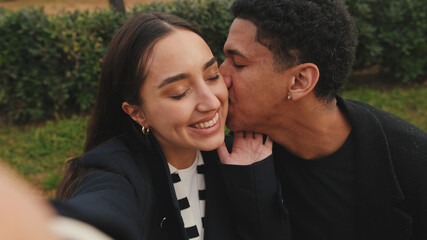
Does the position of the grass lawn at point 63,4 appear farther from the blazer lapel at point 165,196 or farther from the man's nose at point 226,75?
the blazer lapel at point 165,196

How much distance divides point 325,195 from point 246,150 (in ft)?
1.80

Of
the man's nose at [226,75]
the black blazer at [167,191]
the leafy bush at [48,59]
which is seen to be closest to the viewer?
the black blazer at [167,191]

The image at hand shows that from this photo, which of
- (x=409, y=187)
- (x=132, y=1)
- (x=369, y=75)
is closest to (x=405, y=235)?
(x=409, y=187)

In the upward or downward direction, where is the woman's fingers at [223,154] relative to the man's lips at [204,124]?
downward

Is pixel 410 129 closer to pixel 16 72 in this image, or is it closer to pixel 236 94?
pixel 236 94

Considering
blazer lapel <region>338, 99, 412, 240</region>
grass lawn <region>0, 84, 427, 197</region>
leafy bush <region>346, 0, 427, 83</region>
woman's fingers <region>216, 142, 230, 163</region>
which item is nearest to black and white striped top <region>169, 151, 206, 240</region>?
woman's fingers <region>216, 142, 230, 163</region>

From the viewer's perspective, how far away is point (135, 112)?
6.72 feet

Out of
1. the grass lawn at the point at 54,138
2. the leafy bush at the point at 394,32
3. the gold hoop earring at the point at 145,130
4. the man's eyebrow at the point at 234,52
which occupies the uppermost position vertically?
the man's eyebrow at the point at 234,52

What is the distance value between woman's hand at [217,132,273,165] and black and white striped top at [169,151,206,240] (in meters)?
0.16

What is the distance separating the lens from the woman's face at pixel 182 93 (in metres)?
1.81

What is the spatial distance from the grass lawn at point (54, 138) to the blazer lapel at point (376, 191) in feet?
10.5

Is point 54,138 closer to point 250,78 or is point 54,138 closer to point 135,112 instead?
point 135,112

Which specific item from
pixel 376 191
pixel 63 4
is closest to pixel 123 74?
pixel 376 191

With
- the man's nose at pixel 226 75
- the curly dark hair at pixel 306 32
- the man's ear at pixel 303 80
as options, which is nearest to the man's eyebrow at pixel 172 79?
the man's nose at pixel 226 75
